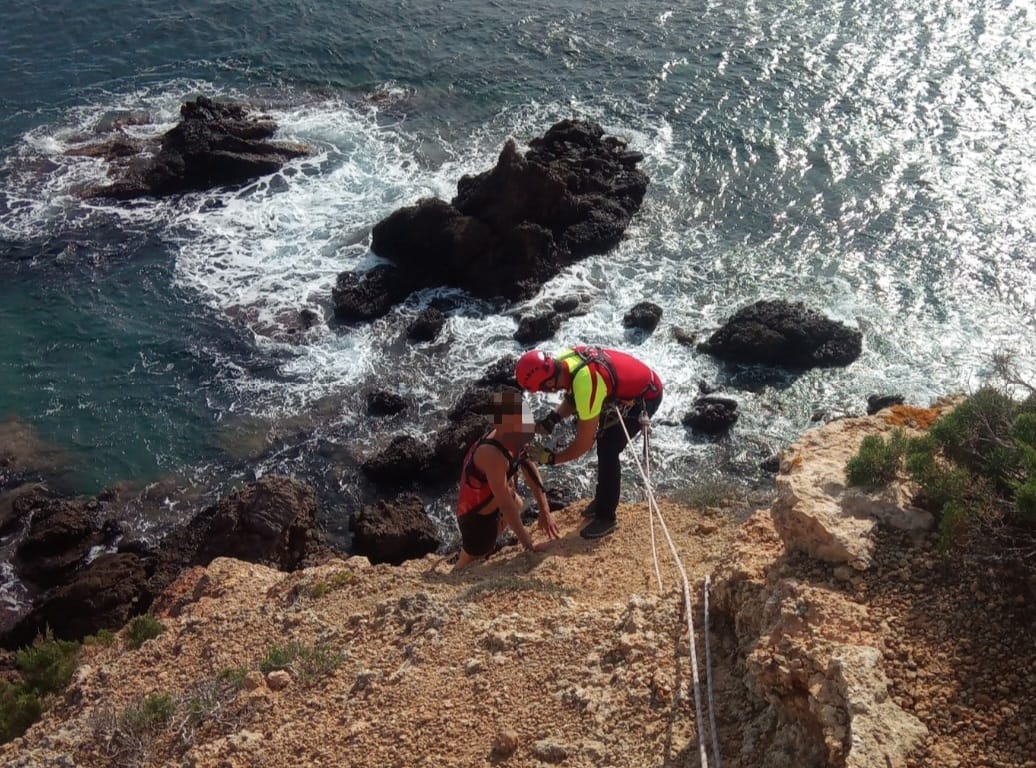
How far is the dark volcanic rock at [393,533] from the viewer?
13297mm

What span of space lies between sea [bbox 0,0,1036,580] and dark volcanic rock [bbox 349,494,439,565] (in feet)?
2.66

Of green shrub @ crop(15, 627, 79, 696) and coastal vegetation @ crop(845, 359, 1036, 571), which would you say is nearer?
coastal vegetation @ crop(845, 359, 1036, 571)

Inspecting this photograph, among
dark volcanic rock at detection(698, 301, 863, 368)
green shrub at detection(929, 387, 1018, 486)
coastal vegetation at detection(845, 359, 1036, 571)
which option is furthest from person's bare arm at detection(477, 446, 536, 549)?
dark volcanic rock at detection(698, 301, 863, 368)

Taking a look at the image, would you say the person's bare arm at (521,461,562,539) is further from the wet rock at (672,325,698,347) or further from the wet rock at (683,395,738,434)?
the wet rock at (672,325,698,347)

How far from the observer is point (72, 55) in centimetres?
2917

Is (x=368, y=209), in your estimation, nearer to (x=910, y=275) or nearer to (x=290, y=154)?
(x=290, y=154)

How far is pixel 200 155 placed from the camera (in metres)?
23.3

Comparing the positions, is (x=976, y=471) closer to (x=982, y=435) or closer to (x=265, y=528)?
(x=982, y=435)

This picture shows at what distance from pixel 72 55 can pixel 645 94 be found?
62.4 feet

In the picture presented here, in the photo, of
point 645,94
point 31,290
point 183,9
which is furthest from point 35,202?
point 645,94

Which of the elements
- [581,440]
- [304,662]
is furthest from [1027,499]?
[304,662]

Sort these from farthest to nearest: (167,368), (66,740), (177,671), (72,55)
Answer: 1. (72,55)
2. (167,368)
3. (177,671)
4. (66,740)

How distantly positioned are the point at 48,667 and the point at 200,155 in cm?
1671

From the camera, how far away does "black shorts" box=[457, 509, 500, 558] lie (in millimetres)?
9086
